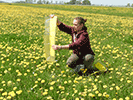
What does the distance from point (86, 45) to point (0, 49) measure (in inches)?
118

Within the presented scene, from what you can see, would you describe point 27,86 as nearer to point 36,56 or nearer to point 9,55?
point 36,56

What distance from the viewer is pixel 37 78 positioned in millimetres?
2621

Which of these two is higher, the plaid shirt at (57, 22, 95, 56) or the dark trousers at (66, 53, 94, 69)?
the plaid shirt at (57, 22, 95, 56)

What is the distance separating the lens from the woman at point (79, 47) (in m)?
2.39

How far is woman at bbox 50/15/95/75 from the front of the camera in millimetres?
2395

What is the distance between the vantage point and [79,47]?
8.04 feet

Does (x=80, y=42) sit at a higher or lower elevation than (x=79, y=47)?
higher

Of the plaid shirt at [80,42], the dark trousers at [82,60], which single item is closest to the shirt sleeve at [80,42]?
the plaid shirt at [80,42]

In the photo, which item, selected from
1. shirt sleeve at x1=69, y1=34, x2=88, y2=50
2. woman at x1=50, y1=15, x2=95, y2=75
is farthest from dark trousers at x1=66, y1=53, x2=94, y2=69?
shirt sleeve at x1=69, y1=34, x2=88, y2=50

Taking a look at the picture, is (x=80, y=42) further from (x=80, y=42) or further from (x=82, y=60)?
(x=82, y=60)

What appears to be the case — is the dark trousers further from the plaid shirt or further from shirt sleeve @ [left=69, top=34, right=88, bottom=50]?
shirt sleeve @ [left=69, top=34, right=88, bottom=50]

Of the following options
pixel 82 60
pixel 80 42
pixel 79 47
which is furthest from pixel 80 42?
pixel 82 60

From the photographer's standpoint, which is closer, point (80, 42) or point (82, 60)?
point (80, 42)

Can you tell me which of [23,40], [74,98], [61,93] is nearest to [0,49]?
[23,40]
